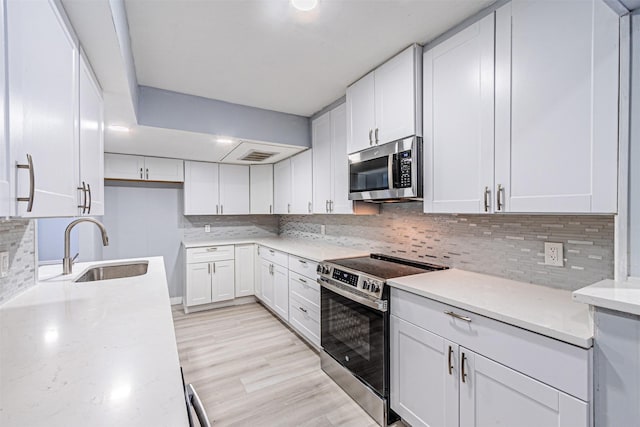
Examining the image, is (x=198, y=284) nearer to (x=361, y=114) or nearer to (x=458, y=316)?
(x=361, y=114)

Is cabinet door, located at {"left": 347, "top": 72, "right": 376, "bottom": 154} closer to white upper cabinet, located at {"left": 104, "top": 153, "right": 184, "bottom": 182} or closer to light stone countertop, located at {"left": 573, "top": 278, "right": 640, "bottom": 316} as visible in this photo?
light stone countertop, located at {"left": 573, "top": 278, "right": 640, "bottom": 316}

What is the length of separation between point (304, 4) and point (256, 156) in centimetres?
238

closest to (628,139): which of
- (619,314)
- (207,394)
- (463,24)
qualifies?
(619,314)

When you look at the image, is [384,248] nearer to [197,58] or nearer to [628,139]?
[628,139]

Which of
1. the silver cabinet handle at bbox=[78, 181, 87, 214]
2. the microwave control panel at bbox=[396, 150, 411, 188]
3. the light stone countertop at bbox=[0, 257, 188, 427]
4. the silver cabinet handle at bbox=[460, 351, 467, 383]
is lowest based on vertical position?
the silver cabinet handle at bbox=[460, 351, 467, 383]

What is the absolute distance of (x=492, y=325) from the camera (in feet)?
4.19

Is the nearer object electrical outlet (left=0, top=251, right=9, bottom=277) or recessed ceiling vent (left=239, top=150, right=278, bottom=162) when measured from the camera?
electrical outlet (left=0, top=251, right=9, bottom=277)

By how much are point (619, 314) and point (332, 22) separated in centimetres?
184

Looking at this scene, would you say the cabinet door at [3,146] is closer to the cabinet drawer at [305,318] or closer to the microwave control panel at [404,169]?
the microwave control panel at [404,169]

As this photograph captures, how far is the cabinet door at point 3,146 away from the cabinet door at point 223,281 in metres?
3.42

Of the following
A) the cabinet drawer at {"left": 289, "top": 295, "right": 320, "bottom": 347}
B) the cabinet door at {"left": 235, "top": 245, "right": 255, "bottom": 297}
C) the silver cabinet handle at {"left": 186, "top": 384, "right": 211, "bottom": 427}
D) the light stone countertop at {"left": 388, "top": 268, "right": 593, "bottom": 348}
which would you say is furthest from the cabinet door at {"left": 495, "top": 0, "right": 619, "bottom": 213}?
the cabinet door at {"left": 235, "top": 245, "right": 255, "bottom": 297}

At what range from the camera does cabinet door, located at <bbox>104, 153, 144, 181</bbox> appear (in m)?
3.56

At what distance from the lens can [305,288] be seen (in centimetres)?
282

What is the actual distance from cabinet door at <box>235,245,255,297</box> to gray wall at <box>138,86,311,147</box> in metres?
1.72
